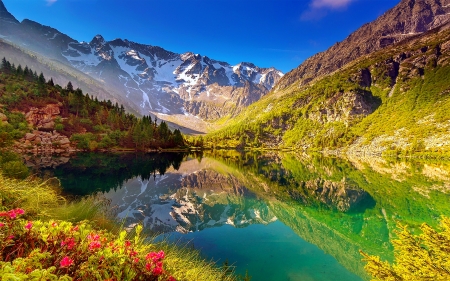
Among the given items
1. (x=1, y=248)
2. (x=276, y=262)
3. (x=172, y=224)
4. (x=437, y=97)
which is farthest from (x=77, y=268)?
(x=437, y=97)

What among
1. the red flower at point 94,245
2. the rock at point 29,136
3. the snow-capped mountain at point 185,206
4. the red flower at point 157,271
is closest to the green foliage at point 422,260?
the red flower at point 157,271

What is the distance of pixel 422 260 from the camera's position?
23.1 feet

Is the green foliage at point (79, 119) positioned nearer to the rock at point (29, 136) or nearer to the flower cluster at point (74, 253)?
the rock at point (29, 136)

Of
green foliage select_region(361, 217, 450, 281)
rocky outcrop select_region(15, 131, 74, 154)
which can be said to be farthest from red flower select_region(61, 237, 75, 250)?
rocky outcrop select_region(15, 131, 74, 154)

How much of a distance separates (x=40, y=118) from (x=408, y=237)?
4473 inches

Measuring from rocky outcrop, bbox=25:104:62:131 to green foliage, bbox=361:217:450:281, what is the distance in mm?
109057

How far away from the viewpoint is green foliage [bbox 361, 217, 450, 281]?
265 inches

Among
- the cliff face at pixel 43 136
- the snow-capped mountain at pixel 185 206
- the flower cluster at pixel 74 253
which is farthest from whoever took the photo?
the cliff face at pixel 43 136

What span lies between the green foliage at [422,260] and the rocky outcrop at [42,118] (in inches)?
4294

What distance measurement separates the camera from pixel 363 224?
22.4m

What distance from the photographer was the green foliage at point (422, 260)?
6.73 meters

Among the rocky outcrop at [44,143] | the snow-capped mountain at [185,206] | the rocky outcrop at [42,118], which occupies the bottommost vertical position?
the rocky outcrop at [44,143]

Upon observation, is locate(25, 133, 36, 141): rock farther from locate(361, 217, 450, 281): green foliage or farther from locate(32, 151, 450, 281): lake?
locate(361, 217, 450, 281): green foliage

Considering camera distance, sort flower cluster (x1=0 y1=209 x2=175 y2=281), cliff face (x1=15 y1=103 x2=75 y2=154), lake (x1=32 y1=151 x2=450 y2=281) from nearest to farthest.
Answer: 1. flower cluster (x1=0 y1=209 x2=175 y2=281)
2. lake (x1=32 y1=151 x2=450 y2=281)
3. cliff face (x1=15 y1=103 x2=75 y2=154)
